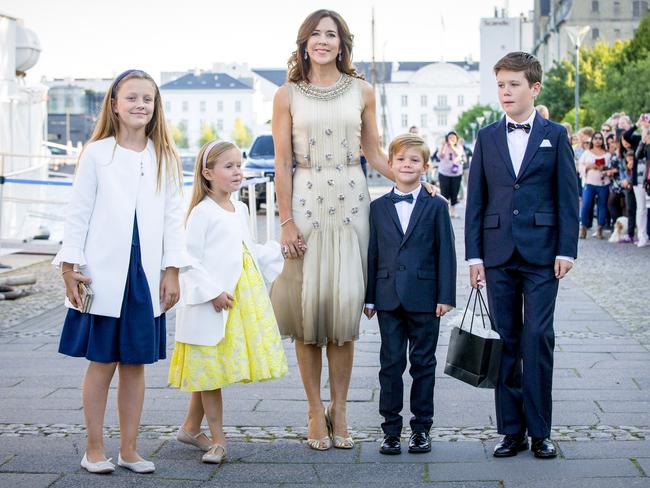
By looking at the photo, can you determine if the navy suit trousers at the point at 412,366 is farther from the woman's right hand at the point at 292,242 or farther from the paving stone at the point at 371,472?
the woman's right hand at the point at 292,242

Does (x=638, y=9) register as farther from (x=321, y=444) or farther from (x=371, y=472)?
(x=371, y=472)

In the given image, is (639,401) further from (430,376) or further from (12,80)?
(12,80)

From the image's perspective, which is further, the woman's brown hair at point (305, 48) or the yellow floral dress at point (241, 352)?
the woman's brown hair at point (305, 48)

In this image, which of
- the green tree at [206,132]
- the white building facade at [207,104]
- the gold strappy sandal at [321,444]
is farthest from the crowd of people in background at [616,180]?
the white building facade at [207,104]

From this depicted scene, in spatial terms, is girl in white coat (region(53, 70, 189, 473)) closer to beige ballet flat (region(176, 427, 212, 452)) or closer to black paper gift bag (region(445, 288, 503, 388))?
beige ballet flat (region(176, 427, 212, 452))

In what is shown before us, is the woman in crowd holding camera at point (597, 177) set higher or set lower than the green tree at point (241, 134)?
lower

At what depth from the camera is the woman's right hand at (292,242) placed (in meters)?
5.38

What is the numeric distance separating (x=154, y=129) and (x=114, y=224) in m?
0.50

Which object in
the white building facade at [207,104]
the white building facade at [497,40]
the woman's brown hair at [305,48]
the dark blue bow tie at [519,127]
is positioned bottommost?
the dark blue bow tie at [519,127]

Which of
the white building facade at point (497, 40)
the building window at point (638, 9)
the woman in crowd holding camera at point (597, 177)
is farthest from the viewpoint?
the white building facade at point (497, 40)

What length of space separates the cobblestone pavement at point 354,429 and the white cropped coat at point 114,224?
77 centimetres

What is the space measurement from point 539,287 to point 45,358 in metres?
4.15

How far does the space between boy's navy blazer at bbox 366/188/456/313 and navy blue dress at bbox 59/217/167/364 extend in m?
1.09

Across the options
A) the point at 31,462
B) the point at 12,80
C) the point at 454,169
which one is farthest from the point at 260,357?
the point at 454,169
